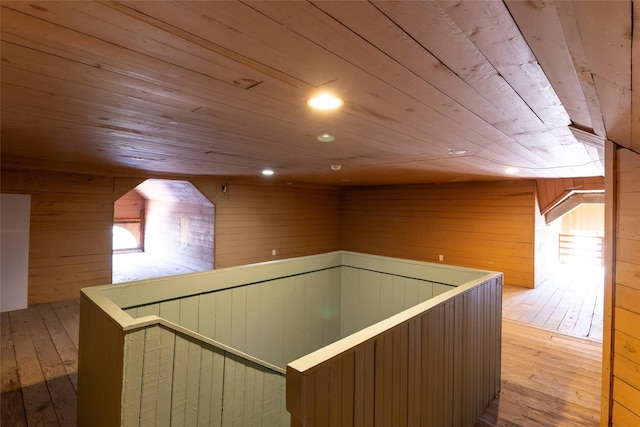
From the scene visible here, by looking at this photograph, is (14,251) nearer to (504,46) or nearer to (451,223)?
(504,46)

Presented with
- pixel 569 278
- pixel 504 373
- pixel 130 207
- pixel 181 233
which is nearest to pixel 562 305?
pixel 569 278

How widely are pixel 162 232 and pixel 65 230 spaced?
3.22 metres

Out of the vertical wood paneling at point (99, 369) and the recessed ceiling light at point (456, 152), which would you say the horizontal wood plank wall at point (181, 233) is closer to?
the vertical wood paneling at point (99, 369)

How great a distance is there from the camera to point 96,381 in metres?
1.59

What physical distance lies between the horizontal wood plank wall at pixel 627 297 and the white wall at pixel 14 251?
227 inches

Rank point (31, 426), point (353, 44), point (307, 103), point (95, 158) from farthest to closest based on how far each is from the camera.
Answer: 1. point (95, 158)
2. point (31, 426)
3. point (307, 103)
4. point (353, 44)

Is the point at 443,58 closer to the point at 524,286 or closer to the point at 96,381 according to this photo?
the point at 96,381

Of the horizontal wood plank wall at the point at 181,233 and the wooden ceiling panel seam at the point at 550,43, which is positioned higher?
the wooden ceiling panel seam at the point at 550,43

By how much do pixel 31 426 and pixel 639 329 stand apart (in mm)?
3475

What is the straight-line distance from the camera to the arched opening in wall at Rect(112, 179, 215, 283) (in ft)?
19.4

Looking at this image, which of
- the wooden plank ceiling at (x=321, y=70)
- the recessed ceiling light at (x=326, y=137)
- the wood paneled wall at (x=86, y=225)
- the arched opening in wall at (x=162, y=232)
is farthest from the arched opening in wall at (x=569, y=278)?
the arched opening in wall at (x=162, y=232)

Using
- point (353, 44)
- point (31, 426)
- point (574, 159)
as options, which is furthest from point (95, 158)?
point (574, 159)

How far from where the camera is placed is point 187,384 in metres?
1.47

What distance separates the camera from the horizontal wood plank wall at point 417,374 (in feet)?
3.51
